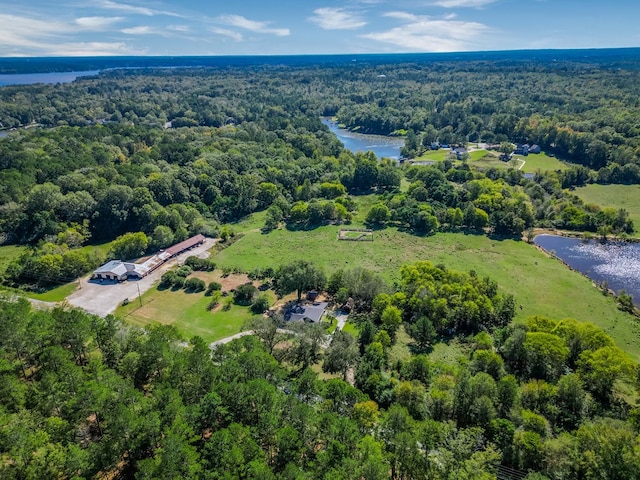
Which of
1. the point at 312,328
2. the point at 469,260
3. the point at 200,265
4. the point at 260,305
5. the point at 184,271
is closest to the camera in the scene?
the point at 312,328

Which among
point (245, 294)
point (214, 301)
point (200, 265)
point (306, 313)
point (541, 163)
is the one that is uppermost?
point (541, 163)

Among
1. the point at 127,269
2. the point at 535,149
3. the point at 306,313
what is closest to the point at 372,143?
the point at 535,149

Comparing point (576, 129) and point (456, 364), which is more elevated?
point (576, 129)

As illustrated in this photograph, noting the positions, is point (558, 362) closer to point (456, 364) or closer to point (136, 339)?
point (456, 364)

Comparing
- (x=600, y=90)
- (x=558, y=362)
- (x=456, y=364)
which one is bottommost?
(x=456, y=364)

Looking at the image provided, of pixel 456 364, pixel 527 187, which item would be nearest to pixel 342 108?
pixel 527 187

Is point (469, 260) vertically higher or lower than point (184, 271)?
lower

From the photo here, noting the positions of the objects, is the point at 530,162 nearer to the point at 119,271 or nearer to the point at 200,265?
the point at 200,265
